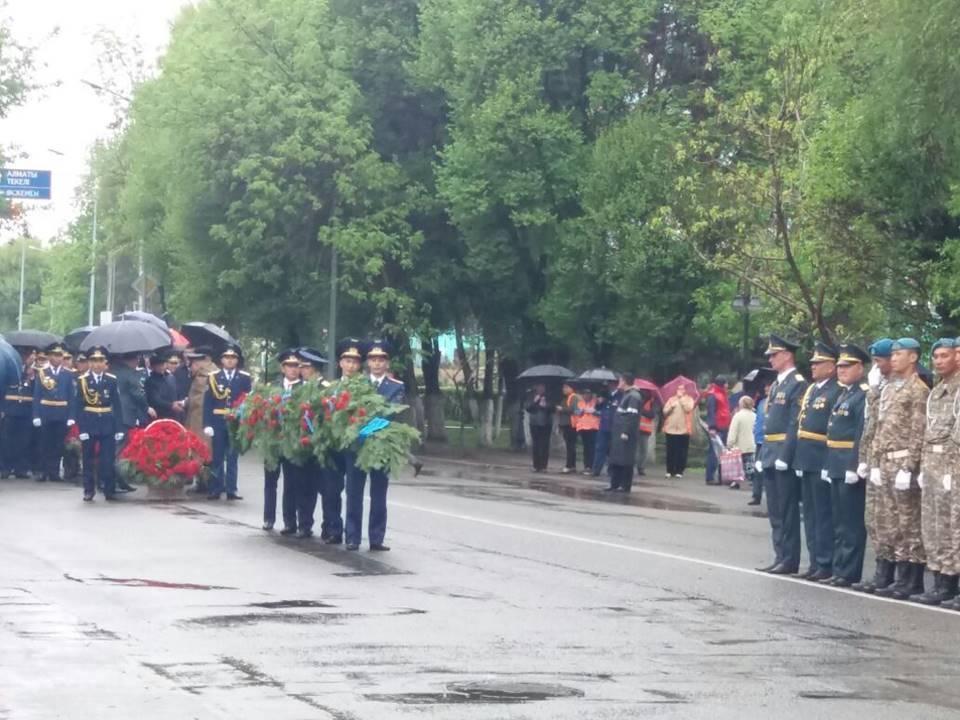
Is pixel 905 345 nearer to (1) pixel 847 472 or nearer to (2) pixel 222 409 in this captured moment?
(1) pixel 847 472

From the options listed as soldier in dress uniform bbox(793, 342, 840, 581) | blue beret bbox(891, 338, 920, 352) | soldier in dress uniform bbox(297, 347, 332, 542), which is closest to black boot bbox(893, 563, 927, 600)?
soldier in dress uniform bbox(793, 342, 840, 581)

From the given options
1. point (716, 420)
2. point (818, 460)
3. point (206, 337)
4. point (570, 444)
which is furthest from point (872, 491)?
point (570, 444)

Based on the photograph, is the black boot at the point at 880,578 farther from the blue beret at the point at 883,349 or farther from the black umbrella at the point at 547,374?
the black umbrella at the point at 547,374

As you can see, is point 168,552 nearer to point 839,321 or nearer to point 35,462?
point 35,462

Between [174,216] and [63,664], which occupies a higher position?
[174,216]

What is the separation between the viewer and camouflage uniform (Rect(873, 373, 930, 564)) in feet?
49.0

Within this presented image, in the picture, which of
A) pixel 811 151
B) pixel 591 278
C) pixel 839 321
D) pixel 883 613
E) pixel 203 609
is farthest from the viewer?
pixel 591 278

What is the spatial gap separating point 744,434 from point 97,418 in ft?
38.7

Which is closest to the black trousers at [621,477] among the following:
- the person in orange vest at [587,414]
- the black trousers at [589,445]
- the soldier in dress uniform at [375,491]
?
the person in orange vest at [587,414]

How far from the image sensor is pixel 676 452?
3462cm

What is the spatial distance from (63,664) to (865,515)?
771 centimetres

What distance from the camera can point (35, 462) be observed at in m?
28.0

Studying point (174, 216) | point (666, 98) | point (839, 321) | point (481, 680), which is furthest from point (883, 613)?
point (174, 216)

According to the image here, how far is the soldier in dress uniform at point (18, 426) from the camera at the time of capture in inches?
1092
